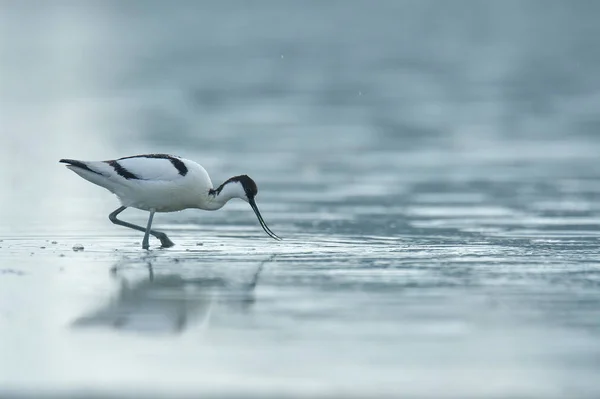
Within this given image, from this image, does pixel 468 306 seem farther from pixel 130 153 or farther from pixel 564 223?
pixel 130 153

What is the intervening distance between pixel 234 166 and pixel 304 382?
41.1 ft

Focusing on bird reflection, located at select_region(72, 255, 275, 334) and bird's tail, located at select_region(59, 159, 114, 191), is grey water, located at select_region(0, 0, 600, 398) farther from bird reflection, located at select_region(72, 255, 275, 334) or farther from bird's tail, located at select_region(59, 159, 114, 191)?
bird's tail, located at select_region(59, 159, 114, 191)

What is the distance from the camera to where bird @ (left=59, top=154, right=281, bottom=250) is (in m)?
14.0

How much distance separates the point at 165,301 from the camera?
10.8m

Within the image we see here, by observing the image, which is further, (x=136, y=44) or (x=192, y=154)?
(x=136, y=44)

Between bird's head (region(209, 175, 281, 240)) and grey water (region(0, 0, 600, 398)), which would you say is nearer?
grey water (region(0, 0, 600, 398))

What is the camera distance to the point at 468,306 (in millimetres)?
10461

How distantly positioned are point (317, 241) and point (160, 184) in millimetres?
1529

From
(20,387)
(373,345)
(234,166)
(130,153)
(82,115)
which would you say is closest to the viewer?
(20,387)

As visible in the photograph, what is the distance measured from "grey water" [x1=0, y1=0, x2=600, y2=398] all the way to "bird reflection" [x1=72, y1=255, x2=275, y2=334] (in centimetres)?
3

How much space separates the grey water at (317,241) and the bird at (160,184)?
36 cm

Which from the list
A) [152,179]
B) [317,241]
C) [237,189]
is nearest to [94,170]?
[152,179]

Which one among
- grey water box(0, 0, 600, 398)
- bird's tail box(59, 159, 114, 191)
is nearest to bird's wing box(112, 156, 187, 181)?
bird's tail box(59, 159, 114, 191)

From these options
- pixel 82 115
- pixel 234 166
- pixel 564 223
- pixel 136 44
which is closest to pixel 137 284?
pixel 564 223
